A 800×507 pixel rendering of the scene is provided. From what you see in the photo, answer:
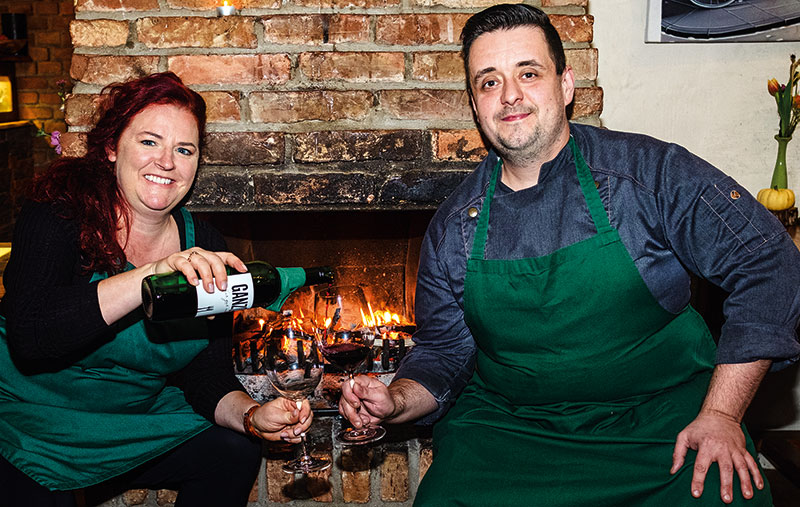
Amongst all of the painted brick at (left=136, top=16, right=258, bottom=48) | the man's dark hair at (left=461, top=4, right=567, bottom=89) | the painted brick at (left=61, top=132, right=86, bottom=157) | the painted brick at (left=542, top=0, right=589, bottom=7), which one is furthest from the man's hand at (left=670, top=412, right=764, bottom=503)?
the painted brick at (left=61, top=132, right=86, bottom=157)

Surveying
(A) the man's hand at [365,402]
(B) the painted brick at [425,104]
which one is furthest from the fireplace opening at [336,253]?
(A) the man's hand at [365,402]

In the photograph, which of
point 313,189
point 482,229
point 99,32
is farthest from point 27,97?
point 482,229

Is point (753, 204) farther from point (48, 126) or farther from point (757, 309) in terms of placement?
point (48, 126)

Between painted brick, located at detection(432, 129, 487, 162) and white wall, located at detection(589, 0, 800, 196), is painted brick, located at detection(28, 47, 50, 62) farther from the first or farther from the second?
white wall, located at detection(589, 0, 800, 196)

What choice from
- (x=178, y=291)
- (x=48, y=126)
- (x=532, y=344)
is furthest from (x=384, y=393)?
(x=48, y=126)

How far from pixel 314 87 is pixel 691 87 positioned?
1.19m

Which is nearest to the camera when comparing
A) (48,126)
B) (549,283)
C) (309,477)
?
(549,283)

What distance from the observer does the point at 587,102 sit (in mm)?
2148

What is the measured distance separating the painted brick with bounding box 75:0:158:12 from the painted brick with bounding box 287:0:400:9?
407 mm

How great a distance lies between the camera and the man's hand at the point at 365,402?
1.56 metres

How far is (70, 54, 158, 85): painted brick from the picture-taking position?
2117 millimetres

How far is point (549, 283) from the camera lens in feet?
5.44

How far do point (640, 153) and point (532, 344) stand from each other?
1.66 feet

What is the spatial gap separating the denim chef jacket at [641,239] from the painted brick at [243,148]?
579mm
